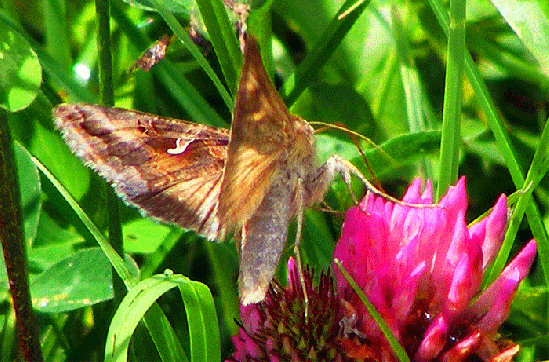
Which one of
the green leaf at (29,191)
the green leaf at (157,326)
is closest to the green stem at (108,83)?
the green leaf at (29,191)

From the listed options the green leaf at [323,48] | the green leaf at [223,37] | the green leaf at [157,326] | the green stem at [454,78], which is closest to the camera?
the green leaf at [157,326]

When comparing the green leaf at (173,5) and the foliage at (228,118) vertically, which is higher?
the green leaf at (173,5)

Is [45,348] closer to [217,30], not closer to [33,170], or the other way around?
[33,170]

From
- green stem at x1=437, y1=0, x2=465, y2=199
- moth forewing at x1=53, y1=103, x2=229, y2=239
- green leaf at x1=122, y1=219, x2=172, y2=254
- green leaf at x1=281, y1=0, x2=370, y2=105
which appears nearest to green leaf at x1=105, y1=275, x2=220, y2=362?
moth forewing at x1=53, y1=103, x2=229, y2=239

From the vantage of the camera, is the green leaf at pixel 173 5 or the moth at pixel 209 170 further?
the green leaf at pixel 173 5

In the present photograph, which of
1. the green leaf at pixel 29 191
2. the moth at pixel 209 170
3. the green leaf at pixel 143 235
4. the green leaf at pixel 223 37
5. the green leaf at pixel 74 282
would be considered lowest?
the green leaf at pixel 143 235

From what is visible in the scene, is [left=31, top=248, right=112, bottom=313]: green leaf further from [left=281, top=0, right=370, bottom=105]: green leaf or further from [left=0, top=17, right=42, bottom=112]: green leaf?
[left=281, top=0, right=370, bottom=105]: green leaf

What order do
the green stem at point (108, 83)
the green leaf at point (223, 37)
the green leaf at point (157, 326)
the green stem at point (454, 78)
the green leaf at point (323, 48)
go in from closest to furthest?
1. the green leaf at point (157, 326)
2. the green stem at point (454, 78)
3. the green leaf at point (223, 37)
4. the green stem at point (108, 83)
5. the green leaf at point (323, 48)

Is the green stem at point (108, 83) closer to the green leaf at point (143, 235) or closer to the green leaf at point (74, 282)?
the green leaf at point (74, 282)
